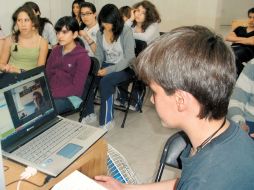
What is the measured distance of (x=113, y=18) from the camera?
120 inches

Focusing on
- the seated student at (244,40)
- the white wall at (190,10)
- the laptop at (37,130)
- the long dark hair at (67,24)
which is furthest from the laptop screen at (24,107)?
the white wall at (190,10)

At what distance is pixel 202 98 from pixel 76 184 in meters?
0.47

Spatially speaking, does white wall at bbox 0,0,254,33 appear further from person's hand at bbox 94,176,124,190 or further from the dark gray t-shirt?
the dark gray t-shirt

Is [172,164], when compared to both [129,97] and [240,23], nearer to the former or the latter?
[129,97]

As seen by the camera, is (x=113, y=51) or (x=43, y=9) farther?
(x=43, y=9)

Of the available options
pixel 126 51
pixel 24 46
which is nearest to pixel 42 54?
pixel 24 46

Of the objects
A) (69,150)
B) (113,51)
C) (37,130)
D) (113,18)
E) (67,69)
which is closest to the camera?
(69,150)

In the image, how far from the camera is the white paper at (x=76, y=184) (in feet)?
3.08

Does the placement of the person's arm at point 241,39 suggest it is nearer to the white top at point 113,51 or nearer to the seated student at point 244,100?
the white top at point 113,51

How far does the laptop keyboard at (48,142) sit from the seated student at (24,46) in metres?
1.83

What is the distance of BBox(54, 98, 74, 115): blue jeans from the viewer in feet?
7.56

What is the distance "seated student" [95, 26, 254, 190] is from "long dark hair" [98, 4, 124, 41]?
2.26 meters

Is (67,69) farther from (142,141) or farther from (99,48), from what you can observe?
(142,141)

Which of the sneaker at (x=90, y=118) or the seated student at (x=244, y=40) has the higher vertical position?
the seated student at (x=244, y=40)
